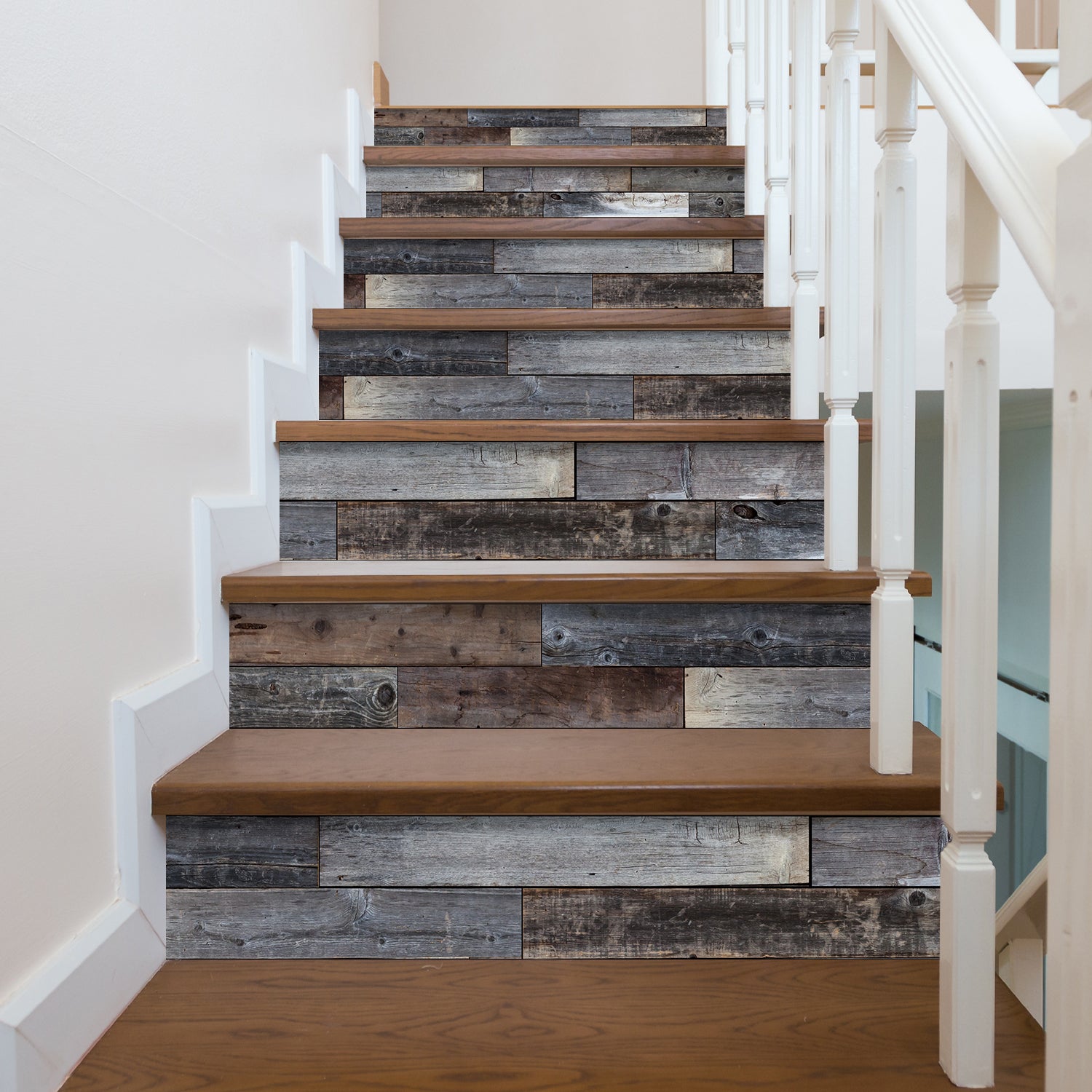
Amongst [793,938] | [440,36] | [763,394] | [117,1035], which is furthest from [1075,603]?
[440,36]

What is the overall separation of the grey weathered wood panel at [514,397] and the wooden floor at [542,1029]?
0.83 m

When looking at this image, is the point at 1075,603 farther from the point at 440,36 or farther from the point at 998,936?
the point at 440,36

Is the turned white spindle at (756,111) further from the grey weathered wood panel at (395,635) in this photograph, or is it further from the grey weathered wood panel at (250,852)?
the grey weathered wood panel at (250,852)

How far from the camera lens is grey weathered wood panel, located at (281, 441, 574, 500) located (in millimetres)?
1213

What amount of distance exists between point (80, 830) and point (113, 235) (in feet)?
1.72

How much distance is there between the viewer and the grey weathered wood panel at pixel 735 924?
826mm

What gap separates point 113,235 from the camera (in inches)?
32.0

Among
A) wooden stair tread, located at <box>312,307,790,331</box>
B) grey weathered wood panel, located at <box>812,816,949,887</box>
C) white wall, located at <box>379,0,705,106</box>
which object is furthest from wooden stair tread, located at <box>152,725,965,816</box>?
white wall, located at <box>379,0,705,106</box>

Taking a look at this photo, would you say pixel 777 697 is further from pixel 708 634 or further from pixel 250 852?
pixel 250 852

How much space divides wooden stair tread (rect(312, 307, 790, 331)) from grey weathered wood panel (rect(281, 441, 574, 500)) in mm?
287

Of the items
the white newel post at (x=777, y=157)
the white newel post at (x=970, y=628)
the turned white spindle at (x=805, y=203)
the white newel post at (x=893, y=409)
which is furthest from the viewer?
the white newel post at (x=777, y=157)

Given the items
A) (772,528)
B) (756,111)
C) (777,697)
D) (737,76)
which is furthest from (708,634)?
(737,76)

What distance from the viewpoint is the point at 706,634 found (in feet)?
3.30

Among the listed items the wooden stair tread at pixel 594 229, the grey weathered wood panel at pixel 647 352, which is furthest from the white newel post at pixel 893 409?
the wooden stair tread at pixel 594 229
